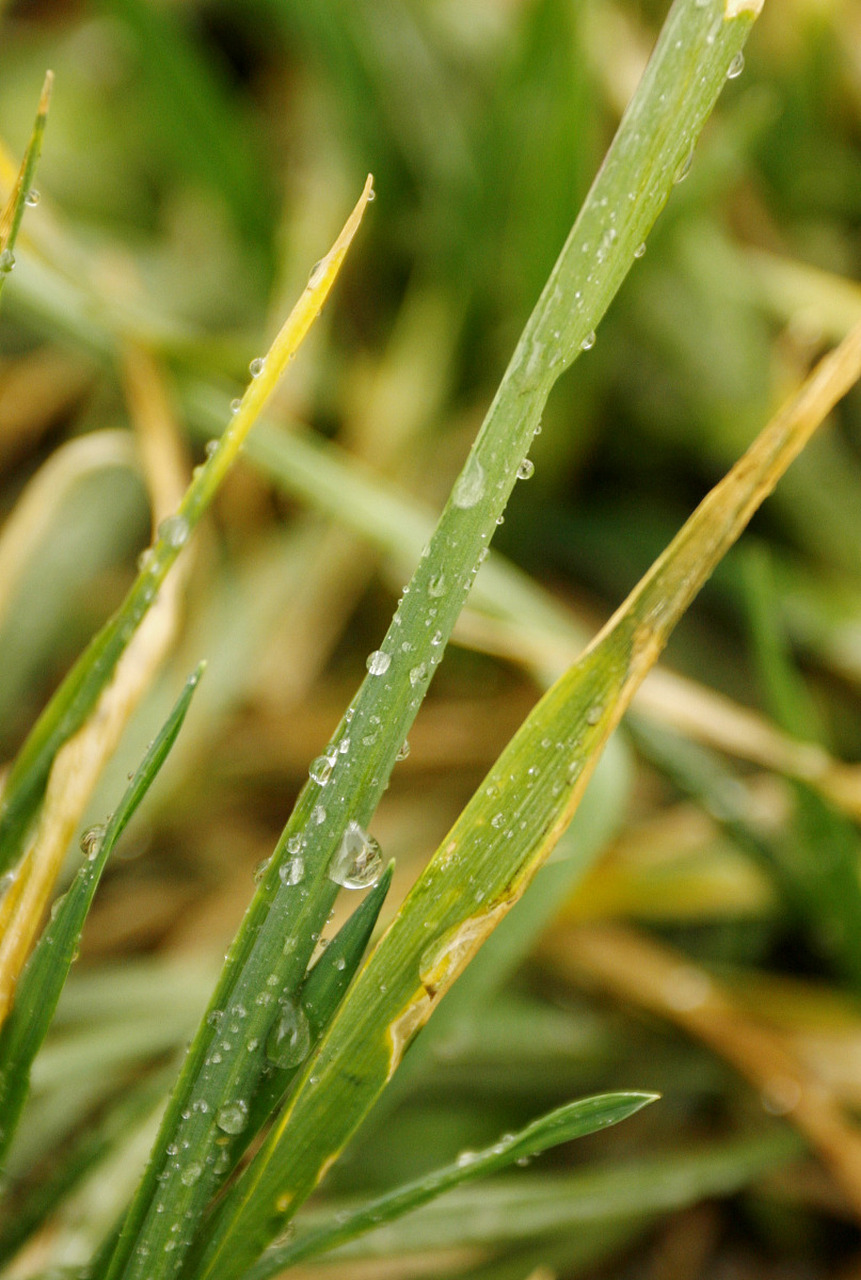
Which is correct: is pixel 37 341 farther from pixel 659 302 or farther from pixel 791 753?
pixel 791 753

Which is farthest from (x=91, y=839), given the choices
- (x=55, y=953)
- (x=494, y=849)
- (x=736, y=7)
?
(x=736, y=7)

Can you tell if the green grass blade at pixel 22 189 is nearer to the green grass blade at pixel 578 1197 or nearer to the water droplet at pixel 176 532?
the water droplet at pixel 176 532

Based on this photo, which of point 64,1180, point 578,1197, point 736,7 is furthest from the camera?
point 578,1197

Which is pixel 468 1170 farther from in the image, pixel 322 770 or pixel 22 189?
pixel 22 189

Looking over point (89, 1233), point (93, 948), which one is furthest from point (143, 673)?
point (93, 948)

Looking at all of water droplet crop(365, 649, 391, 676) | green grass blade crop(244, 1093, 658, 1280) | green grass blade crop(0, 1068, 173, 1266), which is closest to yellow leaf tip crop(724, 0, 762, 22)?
water droplet crop(365, 649, 391, 676)

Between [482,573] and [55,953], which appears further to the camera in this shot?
[482,573]

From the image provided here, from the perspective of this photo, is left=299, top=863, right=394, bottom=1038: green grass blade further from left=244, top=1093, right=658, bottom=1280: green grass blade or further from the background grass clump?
the background grass clump
